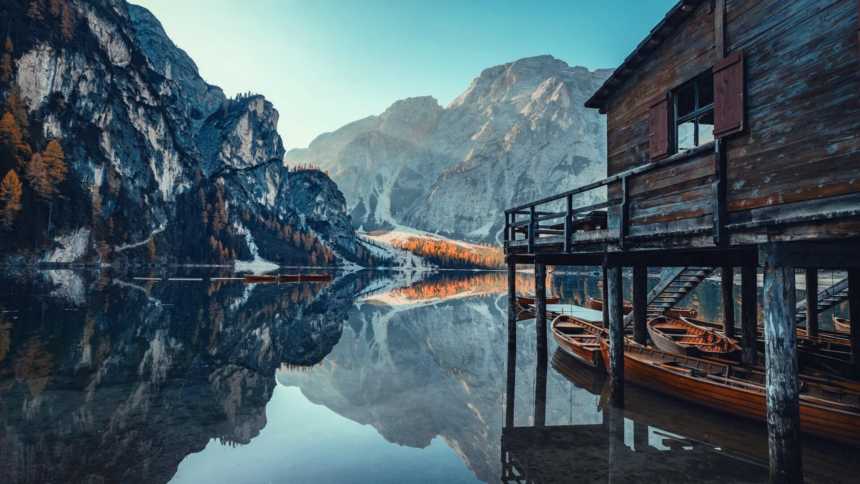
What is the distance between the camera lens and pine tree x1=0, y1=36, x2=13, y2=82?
97625mm

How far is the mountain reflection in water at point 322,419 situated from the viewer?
27.3 ft

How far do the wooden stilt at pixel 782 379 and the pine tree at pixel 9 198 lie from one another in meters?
109

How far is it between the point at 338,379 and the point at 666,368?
37.1 ft

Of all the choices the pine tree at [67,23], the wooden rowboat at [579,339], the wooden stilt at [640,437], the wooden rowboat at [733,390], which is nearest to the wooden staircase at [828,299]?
the wooden rowboat at [579,339]

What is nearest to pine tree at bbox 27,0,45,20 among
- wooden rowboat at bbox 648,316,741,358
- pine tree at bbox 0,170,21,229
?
pine tree at bbox 0,170,21,229

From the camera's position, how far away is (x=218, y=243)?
148m

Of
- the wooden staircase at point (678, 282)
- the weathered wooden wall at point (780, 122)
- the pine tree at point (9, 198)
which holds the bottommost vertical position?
the wooden staircase at point (678, 282)

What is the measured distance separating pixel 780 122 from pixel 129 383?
57.4 feet

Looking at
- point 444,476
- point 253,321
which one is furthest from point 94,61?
point 444,476

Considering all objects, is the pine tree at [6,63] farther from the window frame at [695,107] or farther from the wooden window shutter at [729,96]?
the wooden window shutter at [729,96]

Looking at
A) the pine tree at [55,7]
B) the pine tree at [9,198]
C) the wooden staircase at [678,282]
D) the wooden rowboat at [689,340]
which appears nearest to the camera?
the wooden rowboat at [689,340]

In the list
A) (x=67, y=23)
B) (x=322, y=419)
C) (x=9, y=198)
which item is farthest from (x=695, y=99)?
(x=67, y=23)

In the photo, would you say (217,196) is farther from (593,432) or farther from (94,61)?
(593,432)

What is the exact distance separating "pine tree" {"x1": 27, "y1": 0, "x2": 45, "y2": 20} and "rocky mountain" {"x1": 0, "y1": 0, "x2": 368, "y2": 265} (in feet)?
0.83
